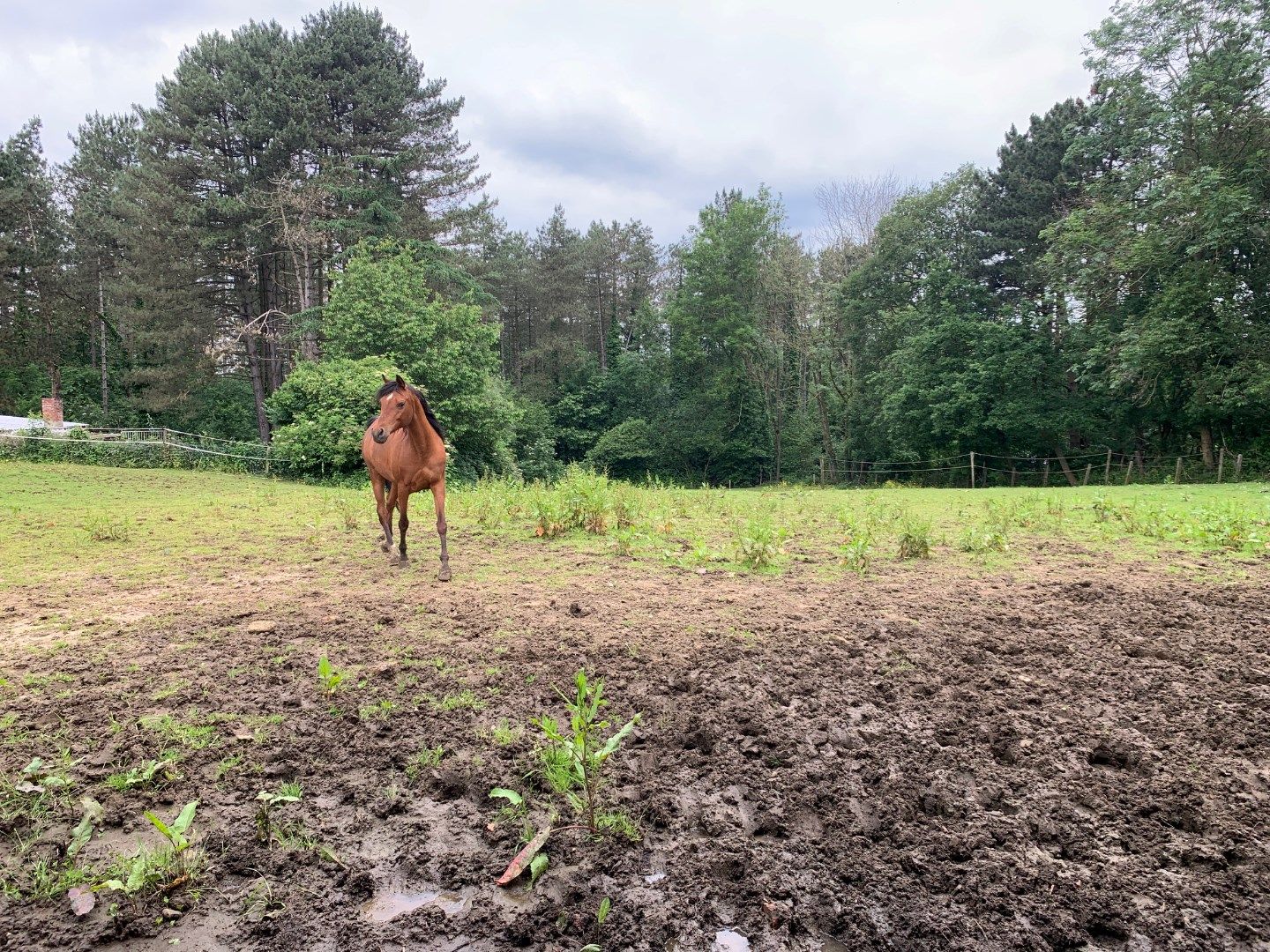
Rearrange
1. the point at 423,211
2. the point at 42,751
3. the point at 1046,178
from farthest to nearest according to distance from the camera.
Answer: the point at 423,211 < the point at 1046,178 < the point at 42,751

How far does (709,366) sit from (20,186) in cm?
3067

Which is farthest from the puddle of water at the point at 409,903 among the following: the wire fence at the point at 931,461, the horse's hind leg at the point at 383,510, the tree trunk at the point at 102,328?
the tree trunk at the point at 102,328

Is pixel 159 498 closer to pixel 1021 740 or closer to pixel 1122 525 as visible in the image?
pixel 1021 740

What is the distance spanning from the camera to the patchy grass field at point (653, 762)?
1.74 metres

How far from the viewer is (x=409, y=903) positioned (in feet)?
5.98

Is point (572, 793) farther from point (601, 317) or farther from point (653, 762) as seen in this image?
point (601, 317)

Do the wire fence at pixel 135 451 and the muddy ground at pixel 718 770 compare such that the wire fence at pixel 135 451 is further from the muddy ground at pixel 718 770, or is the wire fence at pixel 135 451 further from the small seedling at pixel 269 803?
the small seedling at pixel 269 803

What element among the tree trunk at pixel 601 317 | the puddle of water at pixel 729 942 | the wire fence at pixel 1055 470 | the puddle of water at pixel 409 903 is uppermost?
the tree trunk at pixel 601 317

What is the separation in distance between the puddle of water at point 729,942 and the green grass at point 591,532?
2.02 metres

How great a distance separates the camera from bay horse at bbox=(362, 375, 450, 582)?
5363mm

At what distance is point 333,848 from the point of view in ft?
6.54

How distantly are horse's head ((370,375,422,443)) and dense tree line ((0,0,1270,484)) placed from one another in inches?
487

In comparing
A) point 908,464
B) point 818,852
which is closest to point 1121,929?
point 818,852

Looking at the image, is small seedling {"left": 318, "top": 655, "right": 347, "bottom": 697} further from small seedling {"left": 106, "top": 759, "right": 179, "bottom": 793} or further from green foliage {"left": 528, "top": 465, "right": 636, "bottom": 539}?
green foliage {"left": 528, "top": 465, "right": 636, "bottom": 539}
